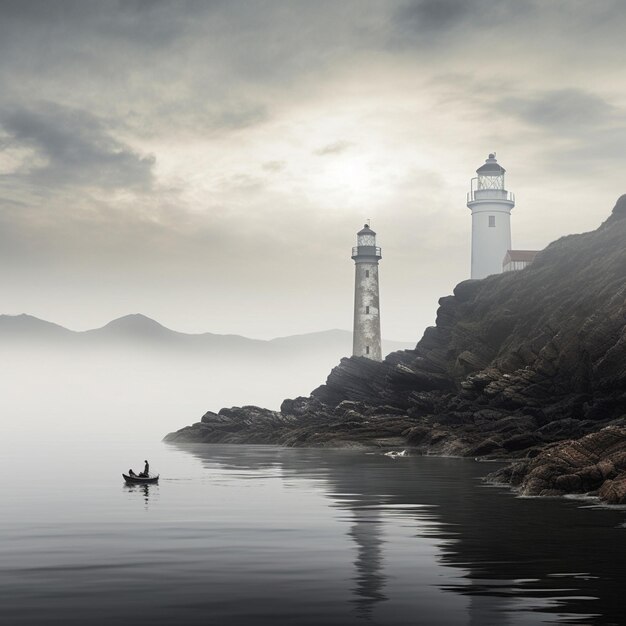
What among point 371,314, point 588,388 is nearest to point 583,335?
point 588,388

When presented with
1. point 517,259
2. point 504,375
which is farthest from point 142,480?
point 517,259

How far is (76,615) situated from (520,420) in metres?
49.9

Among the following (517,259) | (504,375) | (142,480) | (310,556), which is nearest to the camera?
(310,556)

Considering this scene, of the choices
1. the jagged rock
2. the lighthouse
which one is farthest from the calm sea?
the lighthouse

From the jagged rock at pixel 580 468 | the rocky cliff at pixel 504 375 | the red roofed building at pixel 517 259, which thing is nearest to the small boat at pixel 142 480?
the jagged rock at pixel 580 468

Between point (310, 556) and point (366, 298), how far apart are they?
8957 cm

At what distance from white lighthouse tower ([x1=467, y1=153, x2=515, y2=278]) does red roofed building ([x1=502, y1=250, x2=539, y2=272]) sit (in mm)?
936

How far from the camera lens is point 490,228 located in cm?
10594

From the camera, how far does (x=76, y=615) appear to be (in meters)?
15.9

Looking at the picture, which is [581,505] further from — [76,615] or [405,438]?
[405,438]

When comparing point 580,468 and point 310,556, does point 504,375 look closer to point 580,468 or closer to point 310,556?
point 580,468

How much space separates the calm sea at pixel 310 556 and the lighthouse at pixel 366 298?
217 feet

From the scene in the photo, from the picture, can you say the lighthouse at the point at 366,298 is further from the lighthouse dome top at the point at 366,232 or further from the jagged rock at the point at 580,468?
the jagged rock at the point at 580,468

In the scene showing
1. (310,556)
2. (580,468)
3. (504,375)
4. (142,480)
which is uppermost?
(504,375)
